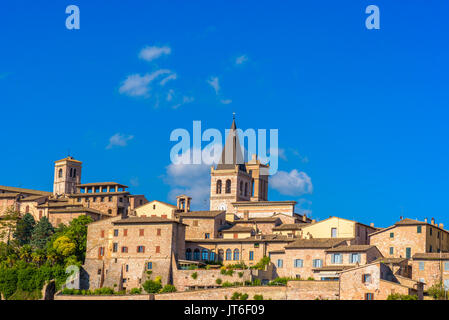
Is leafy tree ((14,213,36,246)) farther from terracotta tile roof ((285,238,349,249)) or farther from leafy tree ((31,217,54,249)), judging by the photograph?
terracotta tile roof ((285,238,349,249))

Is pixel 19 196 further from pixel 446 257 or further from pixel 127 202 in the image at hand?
pixel 446 257

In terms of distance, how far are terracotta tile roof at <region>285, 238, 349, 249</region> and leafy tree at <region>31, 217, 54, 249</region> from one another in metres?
29.5

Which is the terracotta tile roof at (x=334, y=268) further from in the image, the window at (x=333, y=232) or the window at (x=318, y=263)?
the window at (x=333, y=232)

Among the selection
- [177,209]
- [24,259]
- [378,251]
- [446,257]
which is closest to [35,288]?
[24,259]

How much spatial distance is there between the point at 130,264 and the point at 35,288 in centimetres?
1027

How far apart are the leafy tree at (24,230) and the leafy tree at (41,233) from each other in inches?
84.1

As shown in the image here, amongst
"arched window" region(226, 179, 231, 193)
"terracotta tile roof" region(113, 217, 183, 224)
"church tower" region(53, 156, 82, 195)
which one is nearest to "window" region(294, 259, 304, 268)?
"terracotta tile roof" region(113, 217, 183, 224)

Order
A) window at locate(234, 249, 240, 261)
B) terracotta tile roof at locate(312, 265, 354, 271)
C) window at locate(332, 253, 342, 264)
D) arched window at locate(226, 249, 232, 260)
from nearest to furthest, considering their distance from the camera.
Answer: terracotta tile roof at locate(312, 265, 354, 271)
window at locate(332, 253, 342, 264)
window at locate(234, 249, 240, 261)
arched window at locate(226, 249, 232, 260)

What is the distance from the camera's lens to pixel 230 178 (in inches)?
4911

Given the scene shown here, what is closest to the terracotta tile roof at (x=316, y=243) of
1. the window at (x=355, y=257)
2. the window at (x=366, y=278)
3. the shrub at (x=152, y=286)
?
the window at (x=355, y=257)

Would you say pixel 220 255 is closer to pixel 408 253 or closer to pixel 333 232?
pixel 333 232

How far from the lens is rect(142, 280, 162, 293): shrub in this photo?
263ft

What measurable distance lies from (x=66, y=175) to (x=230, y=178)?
26327 mm
